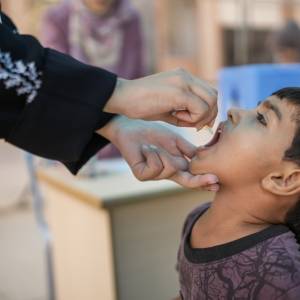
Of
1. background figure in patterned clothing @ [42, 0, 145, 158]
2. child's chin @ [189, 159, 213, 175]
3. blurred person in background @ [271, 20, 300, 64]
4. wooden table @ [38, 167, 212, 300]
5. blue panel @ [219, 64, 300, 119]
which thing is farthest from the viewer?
blurred person in background @ [271, 20, 300, 64]

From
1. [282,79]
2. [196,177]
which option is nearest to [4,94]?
[196,177]

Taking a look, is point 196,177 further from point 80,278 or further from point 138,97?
point 80,278

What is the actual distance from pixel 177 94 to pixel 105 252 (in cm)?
75

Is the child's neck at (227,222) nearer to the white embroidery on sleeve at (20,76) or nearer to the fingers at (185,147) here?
the fingers at (185,147)

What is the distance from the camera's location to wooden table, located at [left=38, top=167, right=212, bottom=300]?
1394 mm

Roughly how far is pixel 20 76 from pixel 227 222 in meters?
0.42

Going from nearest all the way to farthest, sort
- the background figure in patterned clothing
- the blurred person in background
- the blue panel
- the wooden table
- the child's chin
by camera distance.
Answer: the child's chin, the wooden table, the blue panel, the background figure in patterned clothing, the blurred person in background

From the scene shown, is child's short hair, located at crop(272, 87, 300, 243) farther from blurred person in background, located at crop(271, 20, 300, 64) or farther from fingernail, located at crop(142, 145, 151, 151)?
blurred person in background, located at crop(271, 20, 300, 64)

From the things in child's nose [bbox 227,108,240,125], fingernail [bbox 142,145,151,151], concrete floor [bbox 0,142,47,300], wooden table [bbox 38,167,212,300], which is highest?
child's nose [bbox 227,108,240,125]

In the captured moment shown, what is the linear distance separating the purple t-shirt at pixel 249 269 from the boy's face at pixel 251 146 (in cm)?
10

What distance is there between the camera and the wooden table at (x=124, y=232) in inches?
54.9

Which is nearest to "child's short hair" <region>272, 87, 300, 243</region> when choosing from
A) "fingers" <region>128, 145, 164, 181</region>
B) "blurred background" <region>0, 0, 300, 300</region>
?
"fingers" <region>128, 145, 164, 181</region>

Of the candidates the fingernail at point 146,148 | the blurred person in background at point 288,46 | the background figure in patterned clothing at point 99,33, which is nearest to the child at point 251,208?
the fingernail at point 146,148

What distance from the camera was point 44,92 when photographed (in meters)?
0.77
